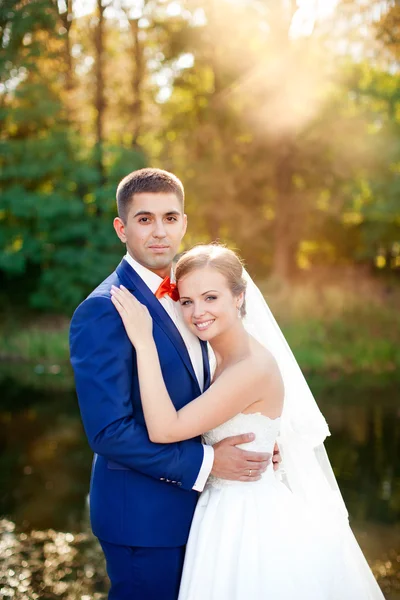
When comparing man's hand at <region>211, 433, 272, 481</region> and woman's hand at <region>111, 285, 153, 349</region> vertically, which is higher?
woman's hand at <region>111, 285, 153, 349</region>

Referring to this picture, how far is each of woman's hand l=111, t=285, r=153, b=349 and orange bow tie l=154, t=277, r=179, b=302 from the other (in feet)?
0.48

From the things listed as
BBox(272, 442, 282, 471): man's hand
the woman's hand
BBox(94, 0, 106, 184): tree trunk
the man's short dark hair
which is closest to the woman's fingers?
the woman's hand

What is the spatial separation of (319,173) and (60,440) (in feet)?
33.9

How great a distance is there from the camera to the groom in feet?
7.67

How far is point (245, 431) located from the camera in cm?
262

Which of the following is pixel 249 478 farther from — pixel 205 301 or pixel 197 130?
pixel 197 130

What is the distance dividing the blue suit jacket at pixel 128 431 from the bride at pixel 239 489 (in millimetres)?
61

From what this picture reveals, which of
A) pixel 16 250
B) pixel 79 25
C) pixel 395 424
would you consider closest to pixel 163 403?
pixel 395 424

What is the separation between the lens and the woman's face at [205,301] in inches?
101

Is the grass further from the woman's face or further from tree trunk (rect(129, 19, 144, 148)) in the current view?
the woman's face

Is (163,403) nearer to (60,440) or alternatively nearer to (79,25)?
(60,440)

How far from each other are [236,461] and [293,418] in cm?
50

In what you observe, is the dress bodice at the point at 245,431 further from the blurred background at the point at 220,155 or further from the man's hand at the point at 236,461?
the blurred background at the point at 220,155

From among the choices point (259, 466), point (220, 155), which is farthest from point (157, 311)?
point (220, 155)
